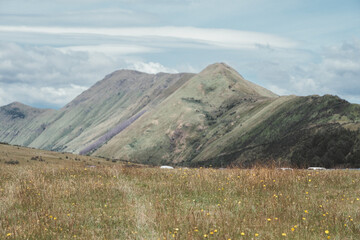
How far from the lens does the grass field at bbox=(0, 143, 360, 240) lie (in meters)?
8.30

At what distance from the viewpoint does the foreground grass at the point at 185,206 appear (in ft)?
27.2

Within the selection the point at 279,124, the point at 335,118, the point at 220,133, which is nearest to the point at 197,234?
the point at 335,118

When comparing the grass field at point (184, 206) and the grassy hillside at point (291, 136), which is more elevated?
the grass field at point (184, 206)

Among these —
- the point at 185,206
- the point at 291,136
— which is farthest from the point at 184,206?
the point at 291,136

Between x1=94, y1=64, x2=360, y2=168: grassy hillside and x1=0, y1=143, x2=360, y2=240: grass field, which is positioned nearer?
x1=0, y1=143, x2=360, y2=240: grass field

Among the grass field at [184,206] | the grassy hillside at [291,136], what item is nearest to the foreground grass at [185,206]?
the grass field at [184,206]

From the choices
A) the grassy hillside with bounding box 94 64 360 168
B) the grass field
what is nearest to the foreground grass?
the grass field

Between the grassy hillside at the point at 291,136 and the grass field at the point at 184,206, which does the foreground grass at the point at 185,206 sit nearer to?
the grass field at the point at 184,206

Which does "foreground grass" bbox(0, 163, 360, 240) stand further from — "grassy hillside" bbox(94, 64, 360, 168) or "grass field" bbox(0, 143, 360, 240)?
"grassy hillside" bbox(94, 64, 360, 168)

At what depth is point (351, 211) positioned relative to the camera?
952 centimetres

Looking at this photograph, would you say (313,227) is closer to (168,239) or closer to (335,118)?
(168,239)

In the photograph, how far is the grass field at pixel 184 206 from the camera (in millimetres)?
8305

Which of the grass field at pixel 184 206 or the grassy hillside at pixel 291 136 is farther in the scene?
the grassy hillside at pixel 291 136

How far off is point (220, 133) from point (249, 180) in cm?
18417
